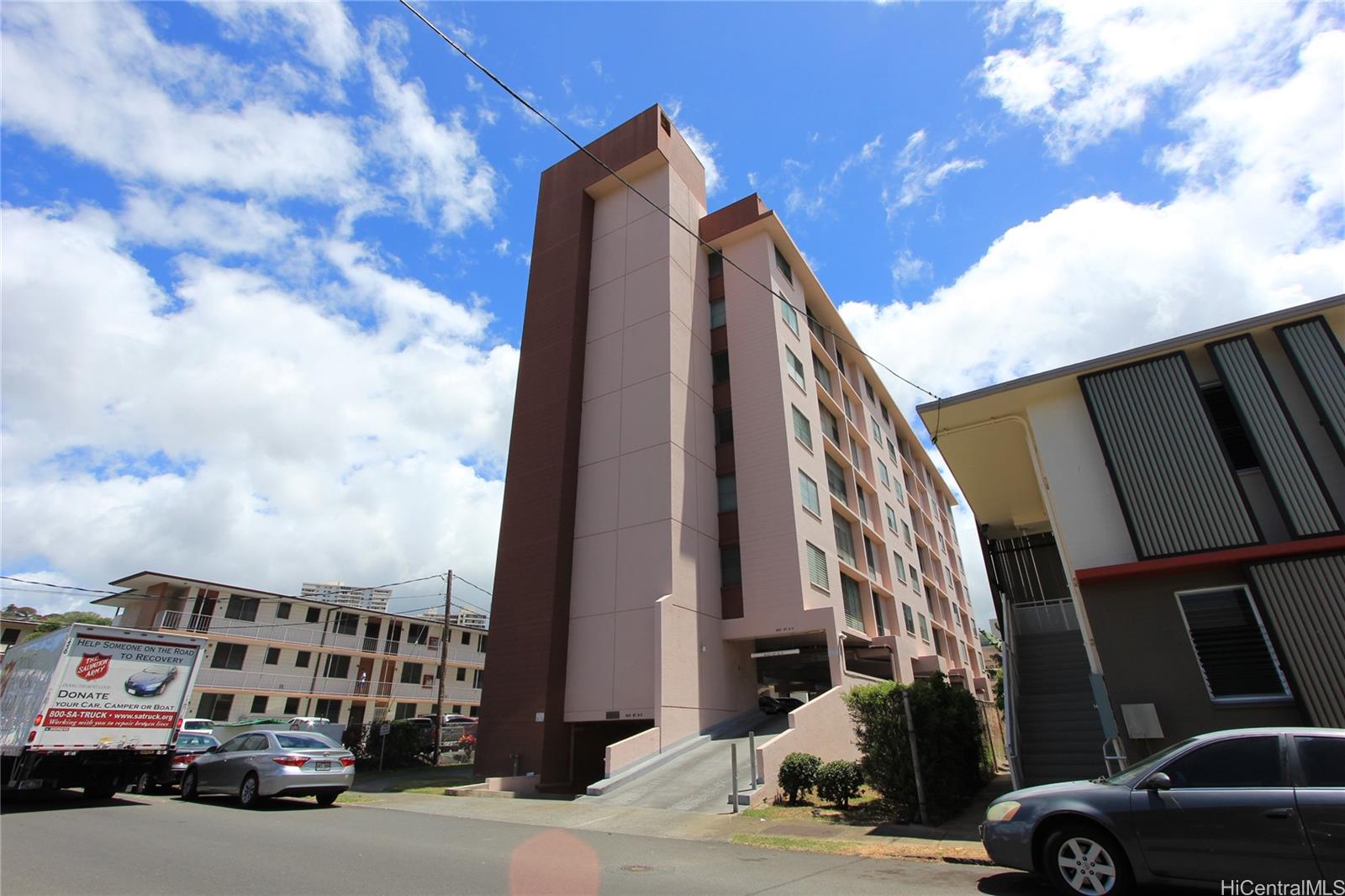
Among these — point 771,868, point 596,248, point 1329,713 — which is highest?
point 596,248

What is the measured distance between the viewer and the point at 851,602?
2716 centimetres

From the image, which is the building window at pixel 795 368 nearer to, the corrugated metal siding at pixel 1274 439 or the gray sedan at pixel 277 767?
the corrugated metal siding at pixel 1274 439

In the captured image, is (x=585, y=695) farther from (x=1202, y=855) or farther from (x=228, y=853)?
(x=1202, y=855)

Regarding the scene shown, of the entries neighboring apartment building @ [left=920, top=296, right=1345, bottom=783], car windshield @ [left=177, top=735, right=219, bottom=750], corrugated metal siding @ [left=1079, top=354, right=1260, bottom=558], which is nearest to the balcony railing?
car windshield @ [left=177, top=735, right=219, bottom=750]

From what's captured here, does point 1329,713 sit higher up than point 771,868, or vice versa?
point 1329,713

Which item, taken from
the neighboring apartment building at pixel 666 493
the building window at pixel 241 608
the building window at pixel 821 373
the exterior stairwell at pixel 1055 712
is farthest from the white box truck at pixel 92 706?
the building window at pixel 821 373

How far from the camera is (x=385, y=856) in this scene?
7.70 meters

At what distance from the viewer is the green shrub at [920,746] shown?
1060cm

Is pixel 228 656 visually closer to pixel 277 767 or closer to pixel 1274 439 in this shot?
pixel 277 767

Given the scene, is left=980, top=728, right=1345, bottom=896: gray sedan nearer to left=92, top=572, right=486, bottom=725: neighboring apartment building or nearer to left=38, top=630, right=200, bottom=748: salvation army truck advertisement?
left=38, top=630, right=200, bottom=748: salvation army truck advertisement

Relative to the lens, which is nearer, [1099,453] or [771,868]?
[771,868]

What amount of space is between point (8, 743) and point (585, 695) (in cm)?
1343

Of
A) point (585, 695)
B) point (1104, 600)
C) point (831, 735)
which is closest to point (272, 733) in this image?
point (585, 695)

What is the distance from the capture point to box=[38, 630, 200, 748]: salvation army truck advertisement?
12367 mm
